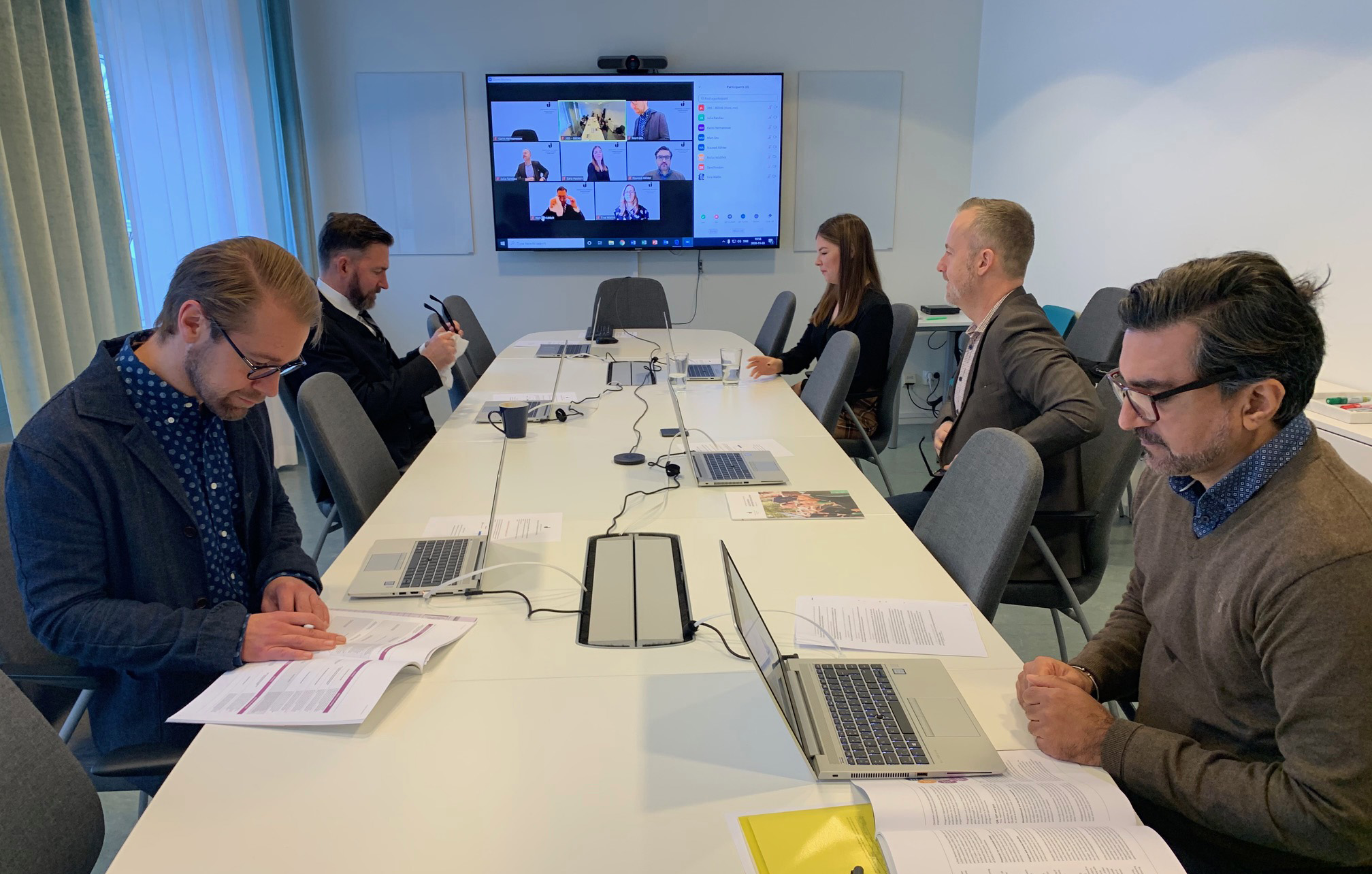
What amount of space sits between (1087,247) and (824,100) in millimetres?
1913

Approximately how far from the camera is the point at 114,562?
136 centimetres

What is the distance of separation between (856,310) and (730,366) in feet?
2.10

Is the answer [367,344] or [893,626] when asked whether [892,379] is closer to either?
[367,344]

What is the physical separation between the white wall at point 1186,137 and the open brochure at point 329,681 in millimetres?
2464

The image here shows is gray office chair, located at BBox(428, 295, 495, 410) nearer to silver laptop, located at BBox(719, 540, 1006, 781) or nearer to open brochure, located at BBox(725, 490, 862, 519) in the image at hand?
open brochure, located at BBox(725, 490, 862, 519)

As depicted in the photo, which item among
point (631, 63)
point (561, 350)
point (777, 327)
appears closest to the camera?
point (561, 350)

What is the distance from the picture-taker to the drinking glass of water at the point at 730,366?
338 centimetres

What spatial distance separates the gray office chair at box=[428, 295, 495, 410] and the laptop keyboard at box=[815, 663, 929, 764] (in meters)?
2.85

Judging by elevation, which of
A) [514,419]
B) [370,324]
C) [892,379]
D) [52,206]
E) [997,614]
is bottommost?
[997,614]

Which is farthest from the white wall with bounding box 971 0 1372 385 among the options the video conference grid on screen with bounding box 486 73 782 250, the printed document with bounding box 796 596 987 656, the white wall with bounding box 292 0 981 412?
the printed document with bounding box 796 596 987 656

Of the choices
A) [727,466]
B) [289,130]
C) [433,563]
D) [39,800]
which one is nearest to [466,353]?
[289,130]

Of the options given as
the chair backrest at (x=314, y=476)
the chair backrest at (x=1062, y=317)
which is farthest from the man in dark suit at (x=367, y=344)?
the chair backrest at (x=1062, y=317)

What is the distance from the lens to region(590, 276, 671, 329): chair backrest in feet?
15.9

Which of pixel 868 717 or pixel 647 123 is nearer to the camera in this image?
pixel 868 717
